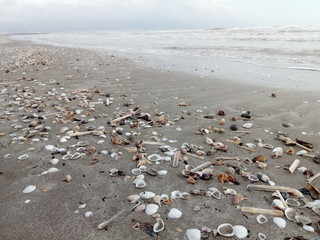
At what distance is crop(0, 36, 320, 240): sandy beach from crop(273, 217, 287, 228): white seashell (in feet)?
0.12

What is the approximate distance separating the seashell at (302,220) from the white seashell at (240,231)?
0.56m

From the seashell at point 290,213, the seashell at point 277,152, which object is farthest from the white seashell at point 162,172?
the seashell at point 277,152

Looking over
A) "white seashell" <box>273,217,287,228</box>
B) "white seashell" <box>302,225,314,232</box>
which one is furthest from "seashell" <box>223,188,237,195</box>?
"white seashell" <box>302,225,314,232</box>

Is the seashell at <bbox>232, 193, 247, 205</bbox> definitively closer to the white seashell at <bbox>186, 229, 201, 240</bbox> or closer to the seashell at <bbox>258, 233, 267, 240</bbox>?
the seashell at <bbox>258, 233, 267, 240</bbox>

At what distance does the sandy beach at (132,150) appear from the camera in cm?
252

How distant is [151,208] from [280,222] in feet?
4.20

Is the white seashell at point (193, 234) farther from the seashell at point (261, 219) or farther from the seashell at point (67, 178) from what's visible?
the seashell at point (67, 178)

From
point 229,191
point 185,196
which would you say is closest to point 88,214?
point 185,196

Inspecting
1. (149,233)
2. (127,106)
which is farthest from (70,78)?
(149,233)

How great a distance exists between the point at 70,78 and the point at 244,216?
8348 mm

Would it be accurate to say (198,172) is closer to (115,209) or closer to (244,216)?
(244,216)

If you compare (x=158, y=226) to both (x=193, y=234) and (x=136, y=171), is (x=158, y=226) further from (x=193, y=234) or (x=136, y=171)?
(x=136, y=171)

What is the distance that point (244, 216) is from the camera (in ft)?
8.46

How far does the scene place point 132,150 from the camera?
392 cm
